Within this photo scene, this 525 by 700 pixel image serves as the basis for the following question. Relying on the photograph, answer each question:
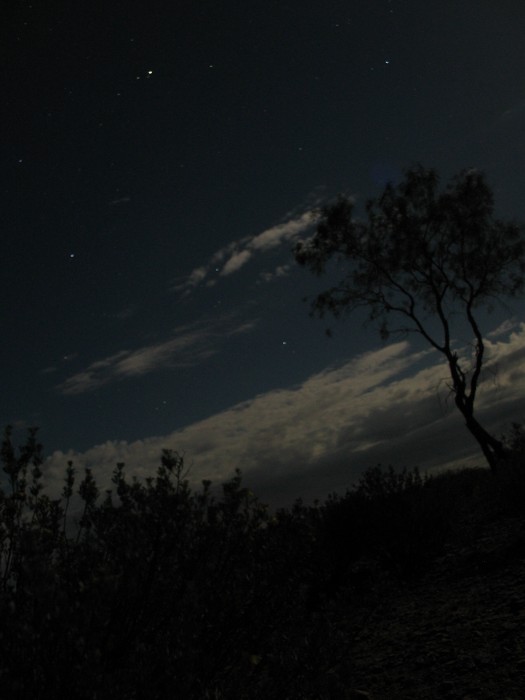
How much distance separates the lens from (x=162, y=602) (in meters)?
3.24

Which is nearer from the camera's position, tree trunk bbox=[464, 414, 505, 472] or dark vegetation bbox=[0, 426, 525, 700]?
dark vegetation bbox=[0, 426, 525, 700]

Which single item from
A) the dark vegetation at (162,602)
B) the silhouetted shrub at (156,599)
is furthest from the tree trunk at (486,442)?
the silhouetted shrub at (156,599)

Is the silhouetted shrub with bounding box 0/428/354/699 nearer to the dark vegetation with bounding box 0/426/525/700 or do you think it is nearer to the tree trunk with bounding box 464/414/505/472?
the dark vegetation with bounding box 0/426/525/700

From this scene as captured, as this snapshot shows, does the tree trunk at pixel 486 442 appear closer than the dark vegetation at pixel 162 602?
No

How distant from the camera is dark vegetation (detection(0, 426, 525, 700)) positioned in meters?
2.22

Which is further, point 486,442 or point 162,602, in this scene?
A: point 486,442

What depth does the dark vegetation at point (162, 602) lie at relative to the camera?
2.22 meters

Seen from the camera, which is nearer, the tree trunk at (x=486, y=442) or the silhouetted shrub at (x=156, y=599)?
the silhouetted shrub at (x=156, y=599)

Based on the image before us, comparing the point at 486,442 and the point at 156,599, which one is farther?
the point at 486,442

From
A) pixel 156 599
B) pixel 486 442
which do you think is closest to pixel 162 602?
pixel 156 599

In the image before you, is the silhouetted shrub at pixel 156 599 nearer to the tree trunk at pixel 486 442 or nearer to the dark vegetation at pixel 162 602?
the dark vegetation at pixel 162 602

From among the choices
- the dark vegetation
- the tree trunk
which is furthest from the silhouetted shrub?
the tree trunk

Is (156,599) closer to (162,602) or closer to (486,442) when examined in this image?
(162,602)

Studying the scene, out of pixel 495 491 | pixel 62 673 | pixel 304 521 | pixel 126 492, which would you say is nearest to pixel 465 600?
pixel 304 521
